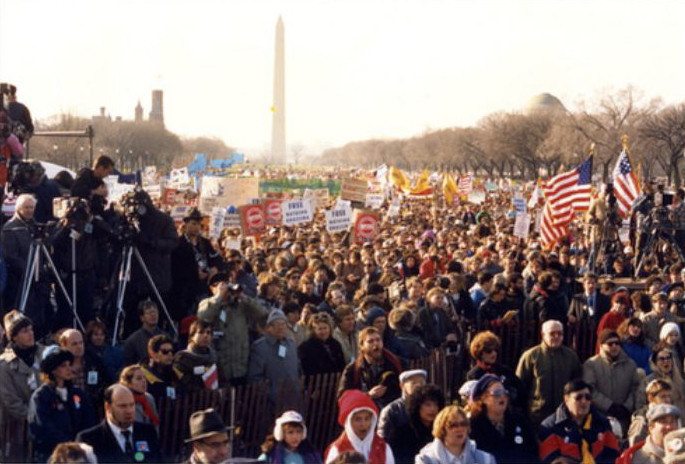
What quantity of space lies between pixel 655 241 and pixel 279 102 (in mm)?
139524

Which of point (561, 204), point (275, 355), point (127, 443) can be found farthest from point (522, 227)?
point (127, 443)

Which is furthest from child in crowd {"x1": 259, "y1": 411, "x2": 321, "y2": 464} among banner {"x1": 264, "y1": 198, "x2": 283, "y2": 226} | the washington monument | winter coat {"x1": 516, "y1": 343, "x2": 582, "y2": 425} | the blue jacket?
the washington monument

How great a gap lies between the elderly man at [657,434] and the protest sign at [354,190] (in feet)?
54.6

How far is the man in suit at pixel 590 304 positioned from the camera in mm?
13789

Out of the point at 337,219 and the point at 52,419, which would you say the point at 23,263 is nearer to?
the point at 52,419

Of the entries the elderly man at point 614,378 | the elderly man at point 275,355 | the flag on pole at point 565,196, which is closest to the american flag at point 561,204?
the flag on pole at point 565,196

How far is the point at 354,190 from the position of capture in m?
24.3

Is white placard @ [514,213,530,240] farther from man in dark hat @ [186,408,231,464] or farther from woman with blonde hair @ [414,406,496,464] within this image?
man in dark hat @ [186,408,231,464]

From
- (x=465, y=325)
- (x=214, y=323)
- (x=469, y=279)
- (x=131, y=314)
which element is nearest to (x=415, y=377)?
(x=214, y=323)

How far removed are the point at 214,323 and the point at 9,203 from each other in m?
6.83

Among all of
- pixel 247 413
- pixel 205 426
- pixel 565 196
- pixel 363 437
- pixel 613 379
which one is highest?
pixel 565 196

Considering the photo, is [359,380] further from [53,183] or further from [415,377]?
[53,183]

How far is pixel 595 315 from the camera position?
1393cm

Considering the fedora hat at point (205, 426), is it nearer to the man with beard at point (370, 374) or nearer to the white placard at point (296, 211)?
the man with beard at point (370, 374)
